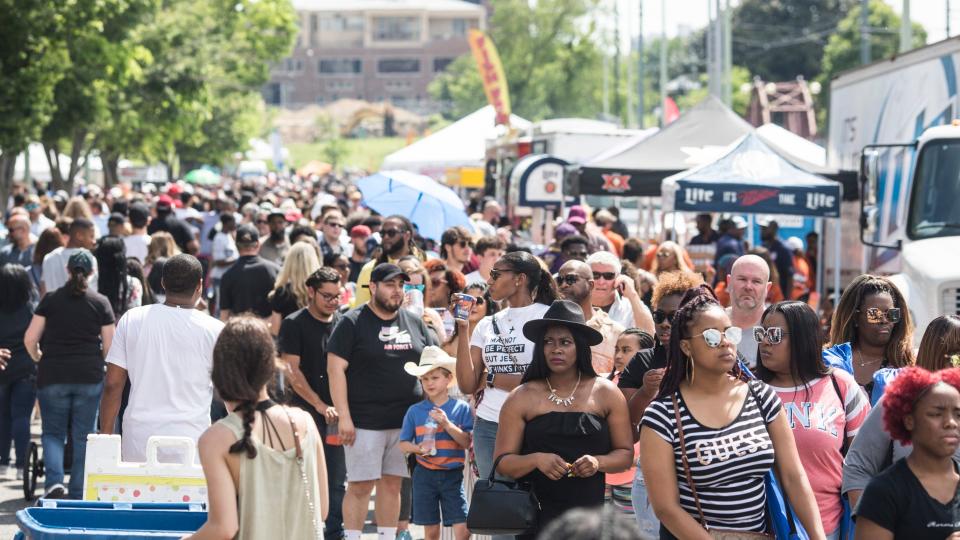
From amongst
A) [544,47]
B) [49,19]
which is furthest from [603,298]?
[544,47]

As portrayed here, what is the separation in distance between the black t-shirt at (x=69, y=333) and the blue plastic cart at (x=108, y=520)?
4.53m

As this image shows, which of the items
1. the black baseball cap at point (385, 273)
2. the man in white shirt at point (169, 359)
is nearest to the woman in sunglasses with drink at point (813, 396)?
the man in white shirt at point (169, 359)

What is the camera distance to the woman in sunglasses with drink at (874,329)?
7.24 meters

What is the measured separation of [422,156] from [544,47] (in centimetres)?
6331

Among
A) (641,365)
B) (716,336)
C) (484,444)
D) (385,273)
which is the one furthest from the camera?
(385,273)

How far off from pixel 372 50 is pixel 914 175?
15048 cm

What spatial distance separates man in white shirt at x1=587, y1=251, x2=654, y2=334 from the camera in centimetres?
953

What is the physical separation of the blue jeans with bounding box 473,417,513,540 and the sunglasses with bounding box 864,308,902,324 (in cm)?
183

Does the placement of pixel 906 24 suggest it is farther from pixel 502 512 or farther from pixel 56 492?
pixel 502 512

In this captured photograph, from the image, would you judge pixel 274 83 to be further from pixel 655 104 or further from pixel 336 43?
pixel 655 104

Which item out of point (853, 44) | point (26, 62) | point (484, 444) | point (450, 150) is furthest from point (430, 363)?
point (853, 44)

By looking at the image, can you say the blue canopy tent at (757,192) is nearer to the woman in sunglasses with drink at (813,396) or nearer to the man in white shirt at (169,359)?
the man in white shirt at (169,359)

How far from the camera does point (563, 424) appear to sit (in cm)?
644

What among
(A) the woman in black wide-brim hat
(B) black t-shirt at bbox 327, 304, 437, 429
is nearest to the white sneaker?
(B) black t-shirt at bbox 327, 304, 437, 429
